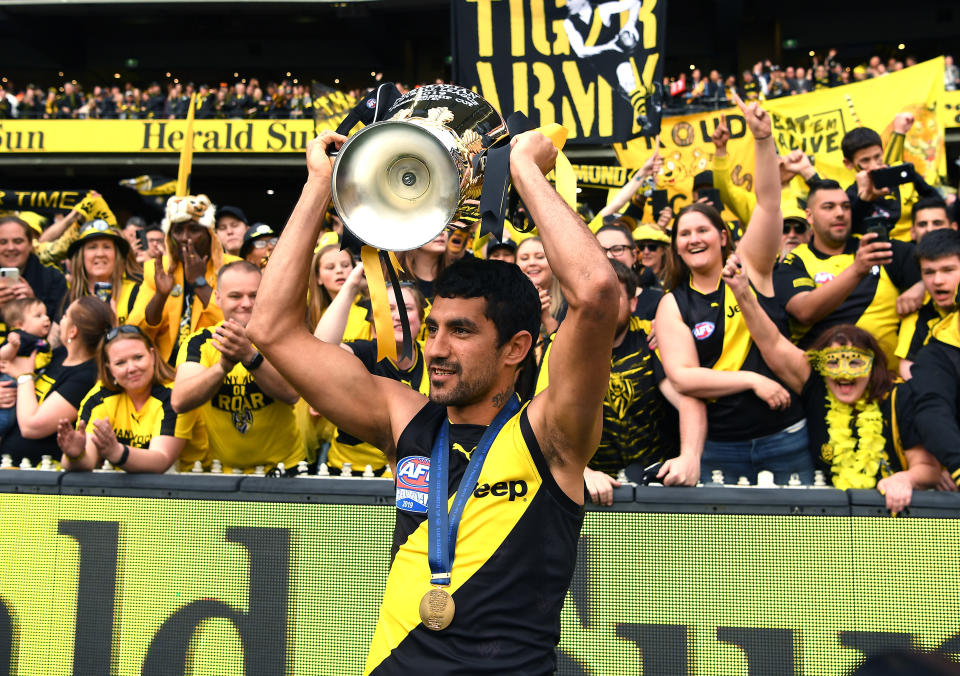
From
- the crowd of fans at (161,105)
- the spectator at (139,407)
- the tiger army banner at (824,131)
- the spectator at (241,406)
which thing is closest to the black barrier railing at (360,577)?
the spectator at (139,407)

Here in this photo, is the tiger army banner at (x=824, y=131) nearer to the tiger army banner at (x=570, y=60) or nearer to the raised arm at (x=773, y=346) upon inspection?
the tiger army banner at (x=570, y=60)

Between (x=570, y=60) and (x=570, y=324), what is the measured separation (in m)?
3.30

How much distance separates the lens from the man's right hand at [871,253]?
4445mm

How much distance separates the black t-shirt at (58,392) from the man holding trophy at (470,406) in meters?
2.86

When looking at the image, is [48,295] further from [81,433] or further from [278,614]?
[278,614]

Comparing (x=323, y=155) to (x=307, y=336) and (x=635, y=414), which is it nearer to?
(x=307, y=336)

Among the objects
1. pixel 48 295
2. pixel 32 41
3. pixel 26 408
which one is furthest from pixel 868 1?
pixel 26 408

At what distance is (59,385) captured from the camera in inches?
207

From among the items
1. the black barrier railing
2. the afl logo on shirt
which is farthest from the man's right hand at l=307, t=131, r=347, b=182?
the black barrier railing

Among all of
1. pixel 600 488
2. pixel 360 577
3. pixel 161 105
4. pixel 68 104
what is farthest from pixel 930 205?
pixel 68 104

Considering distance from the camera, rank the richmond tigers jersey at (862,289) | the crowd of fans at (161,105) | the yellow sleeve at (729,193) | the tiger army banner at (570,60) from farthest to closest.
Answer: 1. the crowd of fans at (161,105)
2. the yellow sleeve at (729,193)
3. the tiger army banner at (570,60)
4. the richmond tigers jersey at (862,289)

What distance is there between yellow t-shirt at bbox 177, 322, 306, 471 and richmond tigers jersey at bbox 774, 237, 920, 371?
2564 mm

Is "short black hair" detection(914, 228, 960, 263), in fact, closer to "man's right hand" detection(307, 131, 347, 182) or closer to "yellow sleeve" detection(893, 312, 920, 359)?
"yellow sleeve" detection(893, 312, 920, 359)

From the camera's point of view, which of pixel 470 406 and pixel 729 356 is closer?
pixel 470 406
